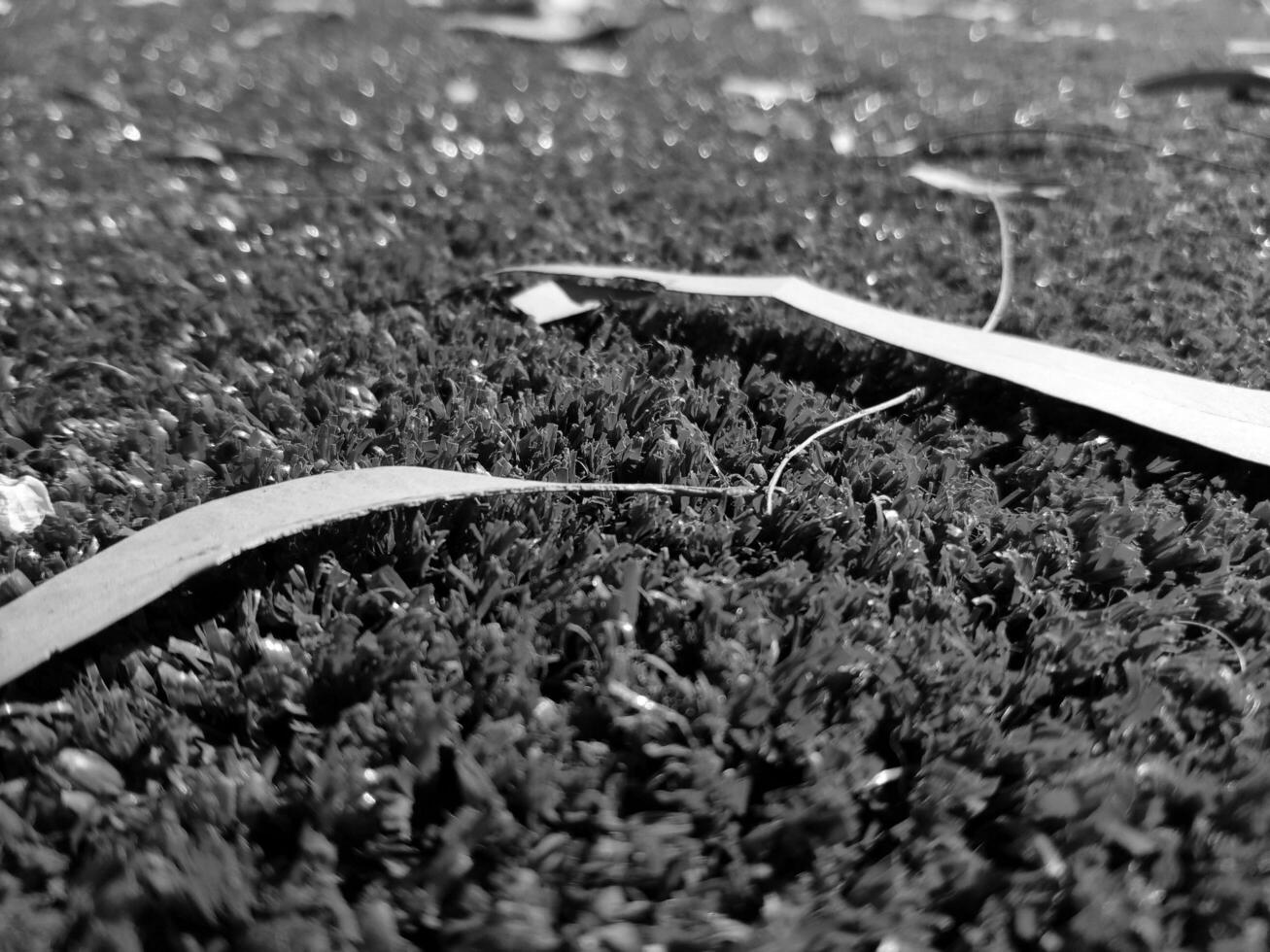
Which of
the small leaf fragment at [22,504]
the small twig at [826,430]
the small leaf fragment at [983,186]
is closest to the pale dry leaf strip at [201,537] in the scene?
the small twig at [826,430]

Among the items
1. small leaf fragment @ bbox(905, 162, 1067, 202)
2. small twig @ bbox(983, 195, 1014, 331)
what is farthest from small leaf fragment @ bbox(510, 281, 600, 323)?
small leaf fragment @ bbox(905, 162, 1067, 202)

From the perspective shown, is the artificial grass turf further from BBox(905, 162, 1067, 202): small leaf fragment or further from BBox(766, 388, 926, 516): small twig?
BBox(905, 162, 1067, 202): small leaf fragment

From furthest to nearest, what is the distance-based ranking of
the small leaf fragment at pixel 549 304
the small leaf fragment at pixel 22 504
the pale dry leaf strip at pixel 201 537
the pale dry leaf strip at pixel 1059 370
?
the small leaf fragment at pixel 549 304 → the pale dry leaf strip at pixel 1059 370 → the small leaf fragment at pixel 22 504 → the pale dry leaf strip at pixel 201 537

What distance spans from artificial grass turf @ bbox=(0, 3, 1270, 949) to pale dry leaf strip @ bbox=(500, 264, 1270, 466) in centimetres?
6

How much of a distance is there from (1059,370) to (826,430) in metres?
0.57

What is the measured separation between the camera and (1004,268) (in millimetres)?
3141

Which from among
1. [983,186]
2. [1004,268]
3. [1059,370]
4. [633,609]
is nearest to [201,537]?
[633,609]

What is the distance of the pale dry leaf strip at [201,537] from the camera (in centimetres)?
167

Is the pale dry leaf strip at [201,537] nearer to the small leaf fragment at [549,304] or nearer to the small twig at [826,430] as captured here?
the small twig at [826,430]

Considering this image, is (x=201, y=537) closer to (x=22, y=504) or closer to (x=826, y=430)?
(x=22, y=504)

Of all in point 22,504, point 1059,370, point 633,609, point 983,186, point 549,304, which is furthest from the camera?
point 983,186

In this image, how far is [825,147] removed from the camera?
4.68 m

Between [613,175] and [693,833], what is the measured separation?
3096 millimetres

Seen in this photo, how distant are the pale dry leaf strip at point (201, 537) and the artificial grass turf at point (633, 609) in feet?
0.22
